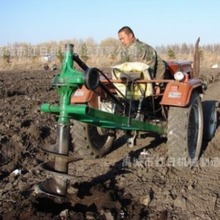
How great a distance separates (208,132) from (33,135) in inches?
117

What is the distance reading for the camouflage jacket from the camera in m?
6.20

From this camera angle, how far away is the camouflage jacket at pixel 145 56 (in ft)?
20.3

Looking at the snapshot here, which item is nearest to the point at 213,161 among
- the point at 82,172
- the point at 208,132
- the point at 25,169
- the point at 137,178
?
the point at 208,132

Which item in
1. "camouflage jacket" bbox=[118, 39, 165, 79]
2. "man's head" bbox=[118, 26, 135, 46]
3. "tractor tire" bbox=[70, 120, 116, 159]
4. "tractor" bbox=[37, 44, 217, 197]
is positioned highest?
"man's head" bbox=[118, 26, 135, 46]

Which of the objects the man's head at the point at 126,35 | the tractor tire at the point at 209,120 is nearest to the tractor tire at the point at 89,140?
the man's head at the point at 126,35

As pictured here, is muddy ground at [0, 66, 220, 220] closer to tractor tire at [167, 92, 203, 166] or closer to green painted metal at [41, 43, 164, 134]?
tractor tire at [167, 92, 203, 166]

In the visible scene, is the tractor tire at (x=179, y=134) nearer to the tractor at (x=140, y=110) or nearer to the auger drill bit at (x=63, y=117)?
the tractor at (x=140, y=110)

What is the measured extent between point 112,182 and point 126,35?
7.36 feet

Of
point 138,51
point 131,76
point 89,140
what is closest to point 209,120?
point 138,51

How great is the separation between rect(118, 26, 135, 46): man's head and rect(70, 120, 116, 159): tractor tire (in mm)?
1362

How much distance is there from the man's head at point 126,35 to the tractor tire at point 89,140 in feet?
4.47

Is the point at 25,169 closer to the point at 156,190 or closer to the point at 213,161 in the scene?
the point at 156,190

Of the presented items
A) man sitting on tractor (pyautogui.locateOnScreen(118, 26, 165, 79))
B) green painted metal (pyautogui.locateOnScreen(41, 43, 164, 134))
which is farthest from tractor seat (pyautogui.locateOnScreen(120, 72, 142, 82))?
green painted metal (pyautogui.locateOnScreen(41, 43, 164, 134))

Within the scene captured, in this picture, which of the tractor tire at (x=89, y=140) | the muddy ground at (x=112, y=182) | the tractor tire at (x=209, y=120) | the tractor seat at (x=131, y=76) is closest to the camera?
the muddy ground at (x=112, y=182)
